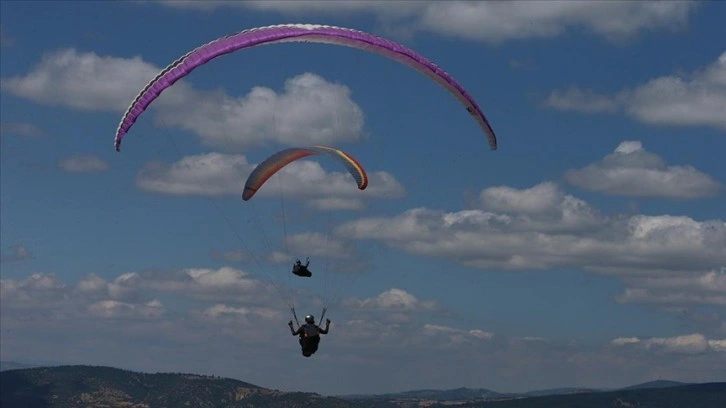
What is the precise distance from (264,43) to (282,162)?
48.8 ft

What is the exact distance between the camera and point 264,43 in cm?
5416

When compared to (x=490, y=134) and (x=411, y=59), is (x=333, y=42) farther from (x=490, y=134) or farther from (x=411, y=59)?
(x=490, y=134)

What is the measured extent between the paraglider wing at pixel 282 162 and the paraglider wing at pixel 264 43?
9.43 meters

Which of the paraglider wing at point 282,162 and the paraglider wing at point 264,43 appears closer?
the paraglider wing at point 264,43

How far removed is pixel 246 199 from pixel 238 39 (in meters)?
14.3

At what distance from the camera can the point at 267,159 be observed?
6762 centimetres

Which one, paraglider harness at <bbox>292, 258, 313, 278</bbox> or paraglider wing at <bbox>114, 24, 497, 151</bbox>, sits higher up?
paraglider wing at <bbox>114, 24, 497, 151</bbox>

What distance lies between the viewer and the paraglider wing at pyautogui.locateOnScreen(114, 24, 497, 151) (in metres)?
53.8

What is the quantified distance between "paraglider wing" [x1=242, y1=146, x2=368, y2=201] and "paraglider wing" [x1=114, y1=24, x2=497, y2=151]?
943 cm

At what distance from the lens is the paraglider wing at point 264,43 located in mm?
53750

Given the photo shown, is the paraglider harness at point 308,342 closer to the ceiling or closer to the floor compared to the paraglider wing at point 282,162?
closer to the floor

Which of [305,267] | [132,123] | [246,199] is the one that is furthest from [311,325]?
[132,123]

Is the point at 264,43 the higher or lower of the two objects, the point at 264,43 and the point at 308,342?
the higher

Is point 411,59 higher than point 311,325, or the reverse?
point 411,59
